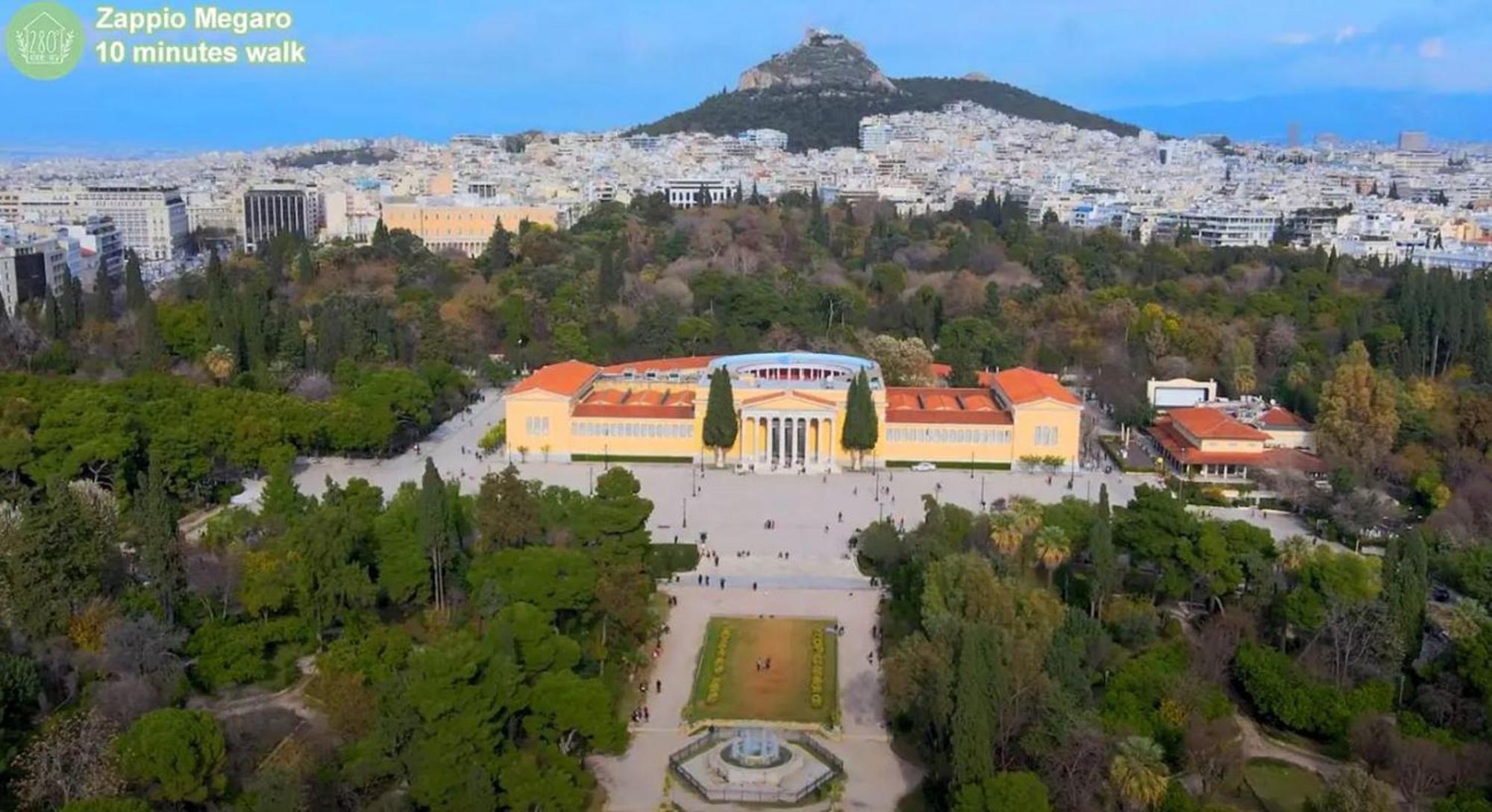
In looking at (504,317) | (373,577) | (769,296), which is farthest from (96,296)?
(373,577)

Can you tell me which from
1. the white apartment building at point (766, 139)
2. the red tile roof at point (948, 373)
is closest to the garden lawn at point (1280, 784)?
the red tile roof at point (948, 373)

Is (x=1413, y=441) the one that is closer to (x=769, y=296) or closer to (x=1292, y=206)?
(x=769, y=296)

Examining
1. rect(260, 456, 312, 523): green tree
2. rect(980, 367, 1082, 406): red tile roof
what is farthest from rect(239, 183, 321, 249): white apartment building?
rect(260, 456, 312, 523): green tree

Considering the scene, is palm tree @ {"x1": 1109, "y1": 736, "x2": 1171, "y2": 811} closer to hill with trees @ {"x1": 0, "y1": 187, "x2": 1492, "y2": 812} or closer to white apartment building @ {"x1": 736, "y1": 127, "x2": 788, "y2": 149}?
hill with trees @ {"x1": 0, "y1": 187, "x2": 1492, "y2": 812}

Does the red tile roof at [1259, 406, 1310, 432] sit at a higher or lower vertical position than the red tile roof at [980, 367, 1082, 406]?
lower

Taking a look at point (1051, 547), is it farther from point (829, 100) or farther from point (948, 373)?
point (829, 100)

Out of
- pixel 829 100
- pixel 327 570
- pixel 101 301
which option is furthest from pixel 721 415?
pixel 829 100

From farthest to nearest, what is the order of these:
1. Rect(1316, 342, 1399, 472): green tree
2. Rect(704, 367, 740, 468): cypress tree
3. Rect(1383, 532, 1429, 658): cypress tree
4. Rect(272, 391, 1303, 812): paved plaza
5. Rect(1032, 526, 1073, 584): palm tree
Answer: Rect(704, 367, 740, 468): cypress tree
Rect(1316, 342, 1399, 472): green tree
Rect(1032, 526, 1073, 584): palm tree
Rect(1383, 532, 1429, 658): cypress tree
Rect(272, 391, 1303, 812): paved plaza
